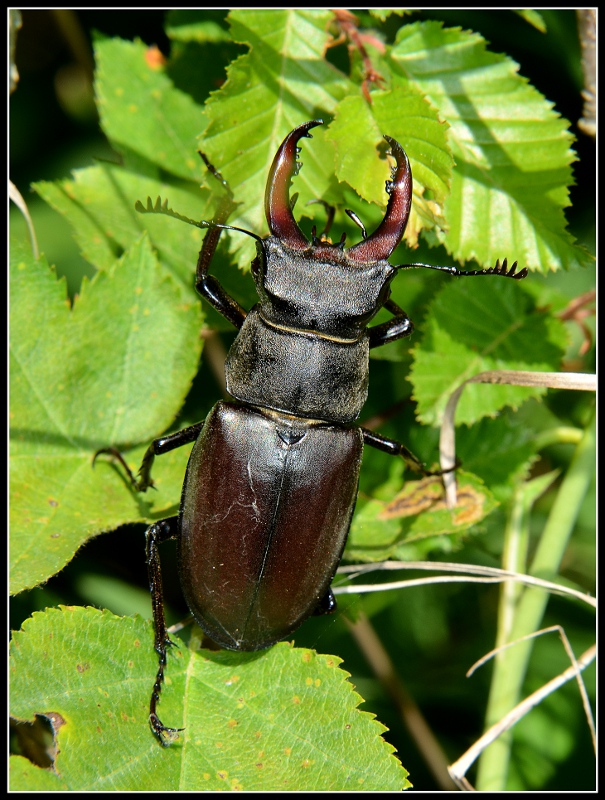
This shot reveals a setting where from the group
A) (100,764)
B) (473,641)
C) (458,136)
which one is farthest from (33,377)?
(473,641)

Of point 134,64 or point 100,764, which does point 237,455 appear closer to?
point 100,764

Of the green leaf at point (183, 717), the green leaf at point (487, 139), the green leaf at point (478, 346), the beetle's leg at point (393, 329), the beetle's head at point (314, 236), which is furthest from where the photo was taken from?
the green leaf at point (478, 346)

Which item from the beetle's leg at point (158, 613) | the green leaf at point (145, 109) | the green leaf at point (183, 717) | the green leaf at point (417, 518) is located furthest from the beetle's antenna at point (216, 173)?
the green leaf at point (183, 717)

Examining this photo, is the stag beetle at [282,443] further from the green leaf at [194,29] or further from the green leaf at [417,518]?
the green leaf at [194,29]

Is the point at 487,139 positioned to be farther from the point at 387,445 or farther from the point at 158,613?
the point at 158,613

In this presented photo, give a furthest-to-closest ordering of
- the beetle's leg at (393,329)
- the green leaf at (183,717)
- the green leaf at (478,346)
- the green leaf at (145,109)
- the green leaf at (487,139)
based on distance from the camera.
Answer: the green leaf at (145,109) < the green leaf at (478,346) < the beetle's leg at (393,329) < the green leaf at (487,139) < the green leaf at (183,717)

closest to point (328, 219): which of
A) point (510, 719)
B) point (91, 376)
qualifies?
point (91, 376)

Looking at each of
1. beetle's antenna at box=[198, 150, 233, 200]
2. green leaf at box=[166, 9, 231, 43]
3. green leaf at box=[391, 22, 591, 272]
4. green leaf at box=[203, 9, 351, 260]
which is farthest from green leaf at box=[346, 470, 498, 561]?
green leaf at box=[166, 9, 231, 43]
